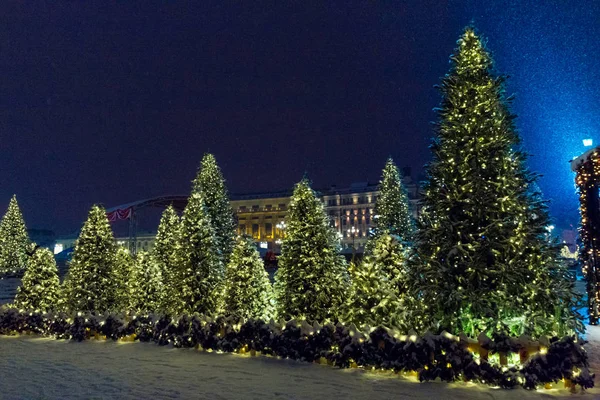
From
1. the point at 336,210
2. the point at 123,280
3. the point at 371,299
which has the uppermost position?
the point at 336,210

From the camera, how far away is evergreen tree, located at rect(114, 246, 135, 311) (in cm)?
1762

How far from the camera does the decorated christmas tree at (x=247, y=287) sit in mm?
13922

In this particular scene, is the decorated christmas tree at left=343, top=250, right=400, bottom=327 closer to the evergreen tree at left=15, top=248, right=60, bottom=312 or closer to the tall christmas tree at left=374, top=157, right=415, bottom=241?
the evergreen tree at left=15, top=248, right=60, bottom=312

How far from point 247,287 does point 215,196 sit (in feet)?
45.3

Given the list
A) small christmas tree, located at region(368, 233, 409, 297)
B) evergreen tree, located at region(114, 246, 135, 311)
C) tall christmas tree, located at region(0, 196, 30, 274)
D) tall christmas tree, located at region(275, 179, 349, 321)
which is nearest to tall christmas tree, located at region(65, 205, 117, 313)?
evergreen tree, located at region(114, 246, 135, 311)

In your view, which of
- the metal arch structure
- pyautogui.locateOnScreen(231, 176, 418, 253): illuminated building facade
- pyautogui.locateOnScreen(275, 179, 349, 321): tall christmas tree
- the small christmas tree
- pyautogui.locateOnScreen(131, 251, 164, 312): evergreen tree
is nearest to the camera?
the small christmas tree

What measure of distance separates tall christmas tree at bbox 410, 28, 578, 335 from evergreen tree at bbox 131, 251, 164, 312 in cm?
947

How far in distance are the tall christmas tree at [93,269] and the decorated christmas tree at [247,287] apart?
18.3 feet

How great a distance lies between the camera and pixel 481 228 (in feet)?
35.5

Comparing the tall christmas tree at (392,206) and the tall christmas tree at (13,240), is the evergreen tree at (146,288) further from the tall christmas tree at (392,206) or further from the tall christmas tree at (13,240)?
the tall christmas tree at (13,240)

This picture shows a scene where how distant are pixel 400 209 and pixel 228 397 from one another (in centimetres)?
2821


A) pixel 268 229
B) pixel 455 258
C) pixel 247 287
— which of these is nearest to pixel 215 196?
pixel 247 287

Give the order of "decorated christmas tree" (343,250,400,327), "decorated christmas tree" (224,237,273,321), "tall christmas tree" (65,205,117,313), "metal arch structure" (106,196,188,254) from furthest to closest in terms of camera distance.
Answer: "metal arch structure" (106,196,188,254)
"tall christmas tree" (65,205,117,313)
"decorated christmas tree" (224,237,273,321)
"decorated christmas tree" (343,250,400,327)

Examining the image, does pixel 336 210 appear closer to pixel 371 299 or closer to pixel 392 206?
pixel 392 206
